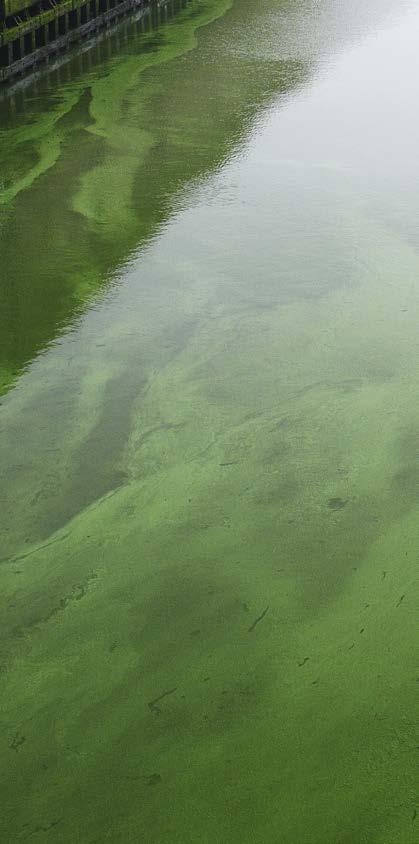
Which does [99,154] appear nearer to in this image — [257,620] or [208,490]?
[208,490]

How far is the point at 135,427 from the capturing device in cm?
469

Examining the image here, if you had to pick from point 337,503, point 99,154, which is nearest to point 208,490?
point 337,503

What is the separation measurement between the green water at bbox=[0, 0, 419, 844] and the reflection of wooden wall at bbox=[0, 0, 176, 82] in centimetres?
250

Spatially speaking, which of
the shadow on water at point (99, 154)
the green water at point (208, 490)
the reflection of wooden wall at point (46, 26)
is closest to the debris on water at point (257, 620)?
the green water at point (208, 490)

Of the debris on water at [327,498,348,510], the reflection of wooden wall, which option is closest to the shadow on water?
the reflection of wooden wall

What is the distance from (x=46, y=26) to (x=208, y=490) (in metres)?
8.94

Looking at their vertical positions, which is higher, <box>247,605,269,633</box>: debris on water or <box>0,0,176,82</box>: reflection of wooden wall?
<box>0,0,176,82</box>: reflection of wooden wall

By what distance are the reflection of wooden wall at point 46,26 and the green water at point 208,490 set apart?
250 centimetres

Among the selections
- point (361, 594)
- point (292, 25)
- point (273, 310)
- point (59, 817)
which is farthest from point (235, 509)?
point (292, 25)

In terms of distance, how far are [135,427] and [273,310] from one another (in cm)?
156

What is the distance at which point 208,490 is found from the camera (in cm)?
431

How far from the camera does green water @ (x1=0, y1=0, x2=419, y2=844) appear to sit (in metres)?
3.07

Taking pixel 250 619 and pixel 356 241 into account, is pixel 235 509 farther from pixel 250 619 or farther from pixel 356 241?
pixel 356 241

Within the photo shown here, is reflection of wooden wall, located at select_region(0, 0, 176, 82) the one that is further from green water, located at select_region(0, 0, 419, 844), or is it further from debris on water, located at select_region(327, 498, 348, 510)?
debris on water, located at select_region(327, 498, 348, 510)
